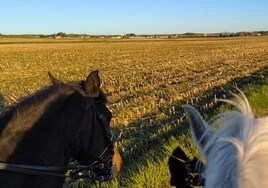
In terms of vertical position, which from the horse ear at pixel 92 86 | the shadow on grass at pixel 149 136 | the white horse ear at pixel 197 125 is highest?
the white horse ear at pixel 197 125

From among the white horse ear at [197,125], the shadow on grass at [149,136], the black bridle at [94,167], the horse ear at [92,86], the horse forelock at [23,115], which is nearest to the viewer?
the white horse ear at [197,125]

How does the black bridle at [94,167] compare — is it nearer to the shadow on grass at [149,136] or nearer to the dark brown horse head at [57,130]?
the dark brown horse head at [57,130]

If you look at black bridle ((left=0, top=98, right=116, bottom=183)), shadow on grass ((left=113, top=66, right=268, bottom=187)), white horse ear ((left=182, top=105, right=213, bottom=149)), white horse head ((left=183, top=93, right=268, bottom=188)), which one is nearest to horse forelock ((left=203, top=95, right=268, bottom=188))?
white horse head ((left=183, top=93, right=268, bottom=188))

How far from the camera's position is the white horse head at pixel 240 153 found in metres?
1.21

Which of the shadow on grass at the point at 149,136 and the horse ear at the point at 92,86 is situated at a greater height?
the horse ear at the point at 92,86

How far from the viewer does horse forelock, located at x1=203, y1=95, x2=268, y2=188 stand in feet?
3.98

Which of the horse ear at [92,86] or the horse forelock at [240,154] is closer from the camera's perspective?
the horse forelock at [240,154]

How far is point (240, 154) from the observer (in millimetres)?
1276

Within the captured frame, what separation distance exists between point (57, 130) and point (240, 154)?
2796 millimetres

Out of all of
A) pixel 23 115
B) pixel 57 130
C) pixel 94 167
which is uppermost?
pixel 23 115

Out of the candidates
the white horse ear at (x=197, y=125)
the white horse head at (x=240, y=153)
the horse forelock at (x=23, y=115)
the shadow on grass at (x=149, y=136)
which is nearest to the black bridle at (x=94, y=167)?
the horse forelock at (x=23, y=115)

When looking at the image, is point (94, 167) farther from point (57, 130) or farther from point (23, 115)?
point (23, 115)

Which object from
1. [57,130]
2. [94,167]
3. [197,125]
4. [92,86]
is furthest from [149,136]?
[197,125]

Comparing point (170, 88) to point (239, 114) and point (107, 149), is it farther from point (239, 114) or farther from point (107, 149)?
point (239, 114)
